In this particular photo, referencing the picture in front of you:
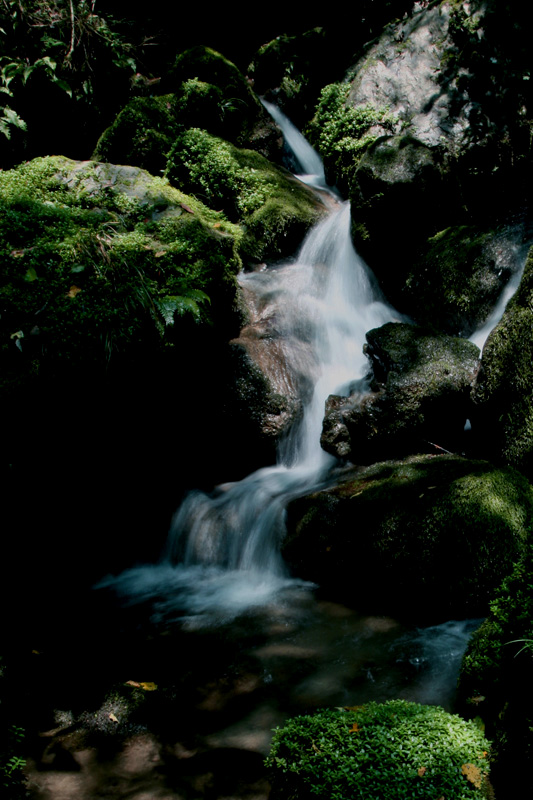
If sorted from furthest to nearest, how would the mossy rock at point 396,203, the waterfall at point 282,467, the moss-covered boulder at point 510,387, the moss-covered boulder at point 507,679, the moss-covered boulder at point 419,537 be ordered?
the mossy rock at point 396,203 < the waterfall at point 282,467 < the moss-covered boulder at point 510,387 < the moss-covered boulder at point 419,537 < the moss-covered boulder at point 507,679

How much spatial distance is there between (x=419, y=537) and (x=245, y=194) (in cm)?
749

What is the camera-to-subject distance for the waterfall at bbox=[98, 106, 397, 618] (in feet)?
17.9

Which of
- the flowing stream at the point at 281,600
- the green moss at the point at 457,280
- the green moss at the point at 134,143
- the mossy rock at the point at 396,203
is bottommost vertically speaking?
the flowing stream at the point at 281,600

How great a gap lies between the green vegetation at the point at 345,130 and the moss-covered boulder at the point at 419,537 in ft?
26.1

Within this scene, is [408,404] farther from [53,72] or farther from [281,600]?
[53,72]

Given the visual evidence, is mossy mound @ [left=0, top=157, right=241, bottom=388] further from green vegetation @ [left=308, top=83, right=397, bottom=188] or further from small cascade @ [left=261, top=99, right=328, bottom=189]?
small cascade @ [left=261, top=99, right=328, bottom=189]

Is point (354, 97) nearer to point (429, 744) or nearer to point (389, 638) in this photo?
point (389, 638)

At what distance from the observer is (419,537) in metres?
4.61

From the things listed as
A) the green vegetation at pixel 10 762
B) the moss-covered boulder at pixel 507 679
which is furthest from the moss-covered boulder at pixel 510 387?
the green vegetation at pixel 10 762

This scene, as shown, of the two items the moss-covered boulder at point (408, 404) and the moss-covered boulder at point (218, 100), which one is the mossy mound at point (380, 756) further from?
the moss-covered boulder at point (218, 100)

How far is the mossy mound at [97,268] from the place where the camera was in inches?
198

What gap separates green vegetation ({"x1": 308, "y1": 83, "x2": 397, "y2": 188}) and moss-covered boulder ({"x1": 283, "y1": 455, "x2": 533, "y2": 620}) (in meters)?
7.96

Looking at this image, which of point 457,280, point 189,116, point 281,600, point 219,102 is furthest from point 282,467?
point 219,102

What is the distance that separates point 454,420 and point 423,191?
4.42m
